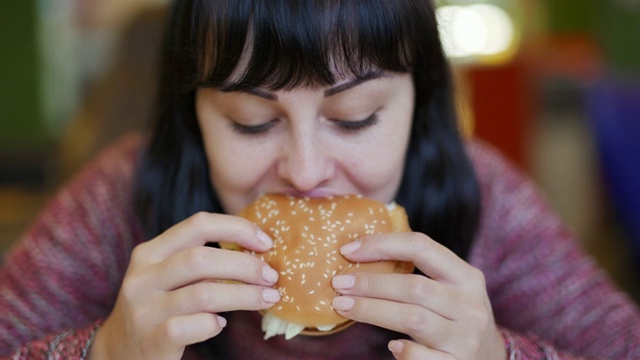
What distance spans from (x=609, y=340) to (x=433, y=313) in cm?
50

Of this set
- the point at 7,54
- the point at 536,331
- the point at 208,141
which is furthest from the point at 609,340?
the point at 7,54

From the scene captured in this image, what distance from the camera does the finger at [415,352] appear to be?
97 centimetres

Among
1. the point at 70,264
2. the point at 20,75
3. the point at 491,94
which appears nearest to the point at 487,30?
the point at 20,75

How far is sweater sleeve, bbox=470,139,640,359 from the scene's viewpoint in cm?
A: 131

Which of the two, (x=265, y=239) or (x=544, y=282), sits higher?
(x=265, y=239)

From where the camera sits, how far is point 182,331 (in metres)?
0.95

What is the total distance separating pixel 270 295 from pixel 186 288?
110mm

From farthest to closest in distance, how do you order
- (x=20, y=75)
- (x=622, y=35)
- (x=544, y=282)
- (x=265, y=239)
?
1. (x=622, y=35)
2. (x=20, y=75)
3. (x=544, y=282)
4. (x=265, y=239)

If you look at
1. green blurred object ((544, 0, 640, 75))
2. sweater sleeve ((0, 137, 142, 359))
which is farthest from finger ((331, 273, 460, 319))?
green blurred object ((544, 0, 640, 75))

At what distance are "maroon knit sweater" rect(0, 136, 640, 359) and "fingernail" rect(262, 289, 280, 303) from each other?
0.31 meters

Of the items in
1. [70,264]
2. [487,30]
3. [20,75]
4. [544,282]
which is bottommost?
[487,30]

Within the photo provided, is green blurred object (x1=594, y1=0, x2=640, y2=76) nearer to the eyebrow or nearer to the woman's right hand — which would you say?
the eyebrow

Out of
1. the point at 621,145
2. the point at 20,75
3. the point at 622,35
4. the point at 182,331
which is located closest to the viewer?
the point at 182,331

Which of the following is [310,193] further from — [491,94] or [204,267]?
[491,94]
